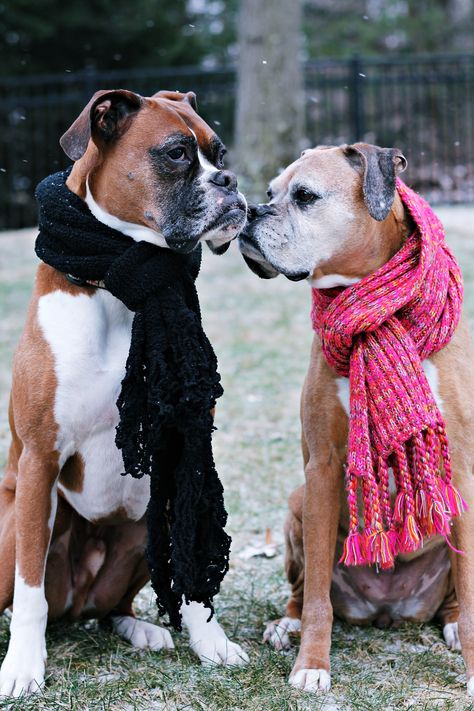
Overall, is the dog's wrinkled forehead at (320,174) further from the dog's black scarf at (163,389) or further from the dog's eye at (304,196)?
the dog's black scarf at (163,389)

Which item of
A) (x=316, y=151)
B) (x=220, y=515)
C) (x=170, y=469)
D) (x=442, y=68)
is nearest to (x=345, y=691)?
(x=220, y=515)

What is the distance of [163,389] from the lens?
3014 mm

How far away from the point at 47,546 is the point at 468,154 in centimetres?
1805

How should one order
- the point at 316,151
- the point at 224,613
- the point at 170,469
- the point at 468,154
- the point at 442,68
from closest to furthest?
the point at 170,469
the point at 316,151
the point at 224,613
the point at 442,68
the point at 468,154

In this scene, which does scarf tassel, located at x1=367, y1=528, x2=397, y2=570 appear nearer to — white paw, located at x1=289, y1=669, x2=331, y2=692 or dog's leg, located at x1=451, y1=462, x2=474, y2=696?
dog's leg, located at x1=451, y1=462, x2=474, y2=696

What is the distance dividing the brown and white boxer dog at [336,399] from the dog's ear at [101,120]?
582 millimetres

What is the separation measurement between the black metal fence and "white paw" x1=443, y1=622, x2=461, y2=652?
10992mm

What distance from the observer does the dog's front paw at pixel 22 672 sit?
2.95m

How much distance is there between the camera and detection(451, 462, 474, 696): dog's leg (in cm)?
298

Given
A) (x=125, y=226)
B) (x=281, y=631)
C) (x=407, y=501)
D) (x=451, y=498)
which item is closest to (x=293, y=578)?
(x=281, y=631)

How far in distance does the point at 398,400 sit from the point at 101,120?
4.40 ft

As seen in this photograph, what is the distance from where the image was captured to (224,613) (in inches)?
146

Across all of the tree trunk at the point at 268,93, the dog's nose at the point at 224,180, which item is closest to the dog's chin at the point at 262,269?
the dog's nose at the point at 224,180

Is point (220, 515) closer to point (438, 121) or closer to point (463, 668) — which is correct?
point (463, 668)
